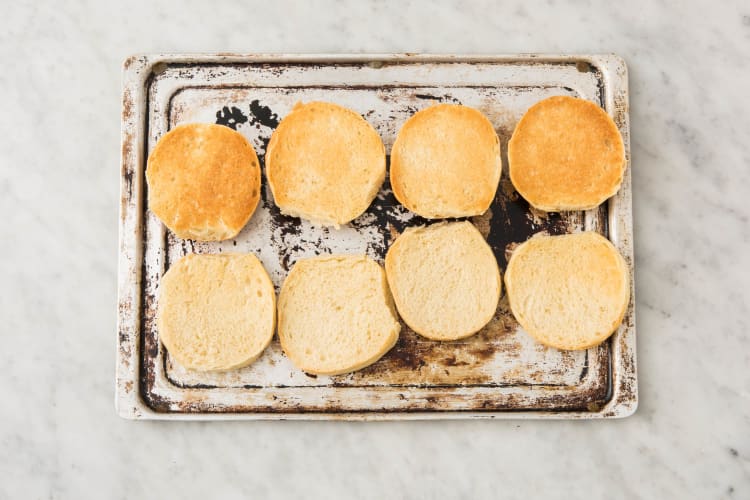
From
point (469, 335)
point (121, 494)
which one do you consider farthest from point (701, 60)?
point (121, 494)

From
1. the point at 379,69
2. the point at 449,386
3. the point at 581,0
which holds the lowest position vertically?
the point at 449,386

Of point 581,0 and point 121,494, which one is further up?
point 581,0

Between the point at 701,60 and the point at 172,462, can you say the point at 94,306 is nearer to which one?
the point at 172,462

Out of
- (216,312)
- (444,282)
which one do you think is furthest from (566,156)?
(216,312)

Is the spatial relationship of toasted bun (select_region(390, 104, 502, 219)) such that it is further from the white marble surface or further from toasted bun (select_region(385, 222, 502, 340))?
the white marble surface

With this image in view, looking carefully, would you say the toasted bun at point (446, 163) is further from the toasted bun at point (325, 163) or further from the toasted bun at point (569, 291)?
the toasted bun at point (569, 291)

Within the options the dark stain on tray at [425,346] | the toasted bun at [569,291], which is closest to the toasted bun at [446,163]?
the dark stain on tray at [425,346]

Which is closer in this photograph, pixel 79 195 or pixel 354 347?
pixel 354 347
